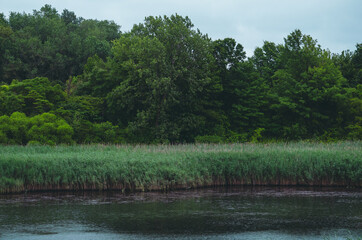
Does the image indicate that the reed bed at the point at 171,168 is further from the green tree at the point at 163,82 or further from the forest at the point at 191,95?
the green tree at the point at 163,82

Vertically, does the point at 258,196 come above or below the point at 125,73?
below

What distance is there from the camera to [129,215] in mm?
17219

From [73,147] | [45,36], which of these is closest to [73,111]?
[73,147]

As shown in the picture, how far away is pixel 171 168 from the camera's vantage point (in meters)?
22.7

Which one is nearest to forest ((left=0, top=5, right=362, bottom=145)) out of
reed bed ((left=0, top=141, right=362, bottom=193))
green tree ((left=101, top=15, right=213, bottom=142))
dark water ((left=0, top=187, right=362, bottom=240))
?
green tree ((left=101, top=15, right=213, bottom=142))

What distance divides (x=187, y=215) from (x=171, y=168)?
220 inches

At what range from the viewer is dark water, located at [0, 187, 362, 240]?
1452 centimetres

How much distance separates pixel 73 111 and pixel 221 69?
50.1 ft

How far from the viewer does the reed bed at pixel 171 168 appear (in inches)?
853

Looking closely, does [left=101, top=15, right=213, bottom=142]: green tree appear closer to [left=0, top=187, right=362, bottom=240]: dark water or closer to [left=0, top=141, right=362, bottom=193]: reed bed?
[left=0, top=141, right=362, bottom=193]: reed bed

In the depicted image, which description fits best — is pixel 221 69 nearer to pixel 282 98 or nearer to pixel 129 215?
pixel 282 98

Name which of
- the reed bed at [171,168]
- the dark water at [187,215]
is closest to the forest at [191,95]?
the reed bed at [171,168]

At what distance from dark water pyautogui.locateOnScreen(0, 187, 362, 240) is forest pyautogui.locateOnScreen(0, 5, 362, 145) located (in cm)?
1505

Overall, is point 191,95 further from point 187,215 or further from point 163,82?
point 187,215
